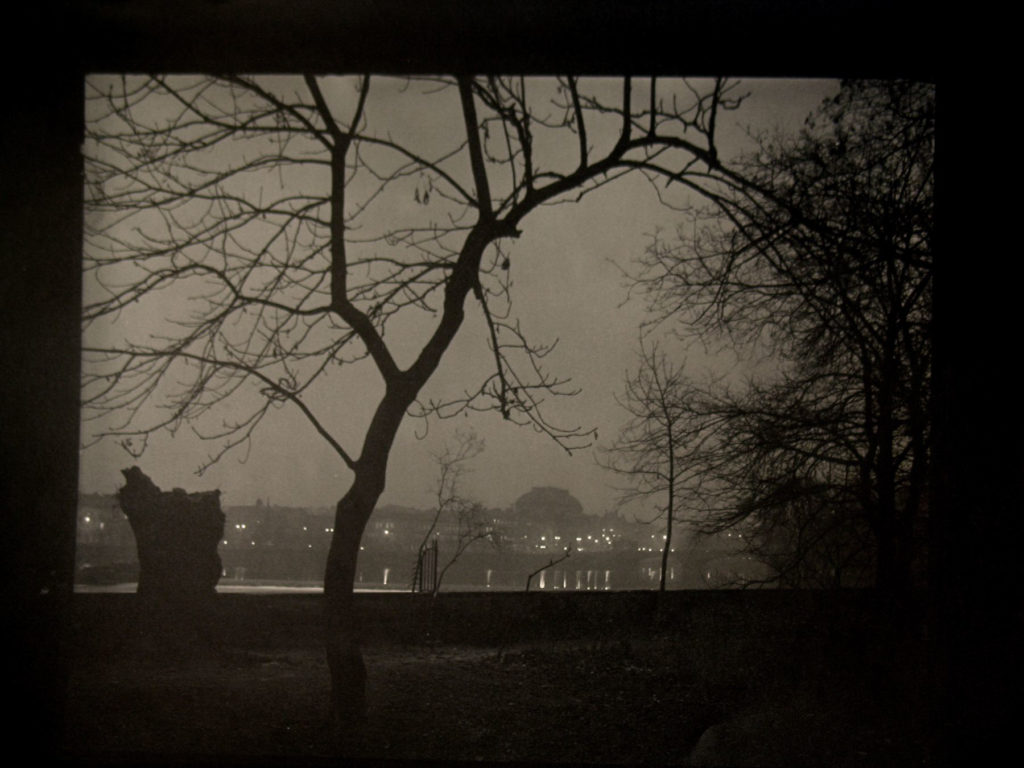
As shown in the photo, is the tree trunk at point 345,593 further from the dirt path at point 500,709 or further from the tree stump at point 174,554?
the tree stump at point 174,554

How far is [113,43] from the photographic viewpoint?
1.18 metres

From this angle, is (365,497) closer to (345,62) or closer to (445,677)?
(445,677)

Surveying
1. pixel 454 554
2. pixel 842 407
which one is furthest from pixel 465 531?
pixel 842 407

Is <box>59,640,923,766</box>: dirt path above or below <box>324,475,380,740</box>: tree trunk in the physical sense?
below

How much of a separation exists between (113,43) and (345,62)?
1.20 feet

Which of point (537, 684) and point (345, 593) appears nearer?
point (345, 593)

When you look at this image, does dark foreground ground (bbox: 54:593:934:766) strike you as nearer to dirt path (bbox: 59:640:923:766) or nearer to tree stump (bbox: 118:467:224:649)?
dirt path (bbox: 59:640:923:766)

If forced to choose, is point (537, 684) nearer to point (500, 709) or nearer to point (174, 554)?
point (500, 709)

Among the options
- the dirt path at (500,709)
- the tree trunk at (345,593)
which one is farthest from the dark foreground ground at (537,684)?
the tree trunk at (345,593)

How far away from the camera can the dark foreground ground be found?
4.66 meters

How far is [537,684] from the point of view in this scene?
6676 mm

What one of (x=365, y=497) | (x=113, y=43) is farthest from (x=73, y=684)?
(x=113, y=43)

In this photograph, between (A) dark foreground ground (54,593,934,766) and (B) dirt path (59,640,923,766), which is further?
(A) dark foreground ground (54,593,934,766)

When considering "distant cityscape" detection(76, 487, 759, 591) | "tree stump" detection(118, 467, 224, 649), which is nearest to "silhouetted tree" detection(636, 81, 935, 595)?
"distant cityscape" detection(76, 487, 759, 591)
